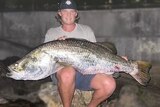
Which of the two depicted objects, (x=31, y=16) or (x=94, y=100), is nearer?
(x=94, y=100)

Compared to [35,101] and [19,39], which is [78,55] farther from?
[19,39]

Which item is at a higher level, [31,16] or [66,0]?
[66,0]

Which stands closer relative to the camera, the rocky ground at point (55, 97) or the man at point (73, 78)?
the man at point (73, 78)

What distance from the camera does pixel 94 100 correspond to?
5.23 metres

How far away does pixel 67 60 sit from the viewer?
16.2ft

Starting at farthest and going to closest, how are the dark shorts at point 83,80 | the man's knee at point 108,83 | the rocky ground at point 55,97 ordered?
the rocky ground at point 55,97
the dark shorts at point 83,80
the man's knee at point 108,83

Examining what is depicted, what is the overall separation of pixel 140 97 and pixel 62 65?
5.93 ft

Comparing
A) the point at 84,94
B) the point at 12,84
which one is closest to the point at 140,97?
the point at 84,94

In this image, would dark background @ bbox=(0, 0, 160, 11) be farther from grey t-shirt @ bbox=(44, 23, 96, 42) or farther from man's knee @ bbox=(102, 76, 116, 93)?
man's knee @ bbox=(102, 76, 116, 93)

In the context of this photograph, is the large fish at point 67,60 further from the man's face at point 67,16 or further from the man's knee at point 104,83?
the man's face at point 67,16

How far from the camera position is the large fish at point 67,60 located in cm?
491

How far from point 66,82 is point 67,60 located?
31 centimetres

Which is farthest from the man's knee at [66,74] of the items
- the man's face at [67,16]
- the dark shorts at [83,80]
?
the man's face at [67,16]

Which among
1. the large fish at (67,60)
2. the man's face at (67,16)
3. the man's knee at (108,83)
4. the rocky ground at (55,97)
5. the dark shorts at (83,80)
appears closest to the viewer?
the large fish at (67,60)
